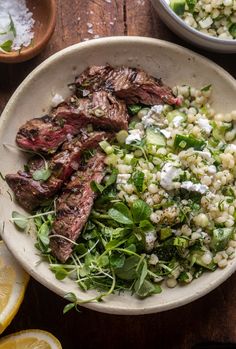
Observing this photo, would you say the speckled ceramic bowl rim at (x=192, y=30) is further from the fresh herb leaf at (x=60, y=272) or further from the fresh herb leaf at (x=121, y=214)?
the fresh herb leaf at (x=60, y=272)

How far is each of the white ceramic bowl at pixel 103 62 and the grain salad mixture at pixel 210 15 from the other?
0.12m

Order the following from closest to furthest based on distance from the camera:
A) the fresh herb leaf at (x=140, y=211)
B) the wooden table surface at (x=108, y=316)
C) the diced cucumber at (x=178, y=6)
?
the fresh herb leaf at (x=140, y=211) → the diced cucumber at (x=178, y=6) → the wooden table surface at (x=108, y=316)

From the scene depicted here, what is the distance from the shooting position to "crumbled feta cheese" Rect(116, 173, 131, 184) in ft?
9.10

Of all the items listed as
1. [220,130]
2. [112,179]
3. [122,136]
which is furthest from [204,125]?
[112,179]

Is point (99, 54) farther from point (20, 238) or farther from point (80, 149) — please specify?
point (20, 238)

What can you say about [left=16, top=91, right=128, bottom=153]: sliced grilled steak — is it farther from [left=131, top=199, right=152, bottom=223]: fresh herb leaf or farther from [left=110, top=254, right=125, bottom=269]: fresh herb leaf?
[left=110, top=254, right=125, bottom=269]: fresh herb leaf

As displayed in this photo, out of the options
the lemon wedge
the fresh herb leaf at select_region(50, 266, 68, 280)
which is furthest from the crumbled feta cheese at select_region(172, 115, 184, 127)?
the lemon wedge

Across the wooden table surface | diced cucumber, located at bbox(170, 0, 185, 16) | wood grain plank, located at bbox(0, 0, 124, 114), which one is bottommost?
the wooden table surface

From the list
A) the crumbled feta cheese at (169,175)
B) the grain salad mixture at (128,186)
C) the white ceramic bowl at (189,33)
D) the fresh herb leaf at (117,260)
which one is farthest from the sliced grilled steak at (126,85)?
the fresh herb leaf at (117,260)

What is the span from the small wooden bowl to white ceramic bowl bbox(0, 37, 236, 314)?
9 cm

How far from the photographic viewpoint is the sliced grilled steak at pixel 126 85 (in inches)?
114

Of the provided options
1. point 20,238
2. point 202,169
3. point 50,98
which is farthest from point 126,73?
point 20,238

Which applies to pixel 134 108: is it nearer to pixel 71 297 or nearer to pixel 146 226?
pixel 146 226

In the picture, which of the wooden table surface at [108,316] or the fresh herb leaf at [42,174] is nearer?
the fresh herb leaf at [42,174]
